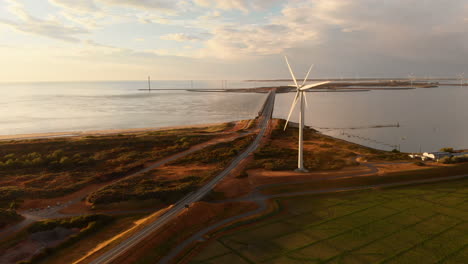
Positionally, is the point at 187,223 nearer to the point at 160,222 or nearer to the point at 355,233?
the point at 160,222

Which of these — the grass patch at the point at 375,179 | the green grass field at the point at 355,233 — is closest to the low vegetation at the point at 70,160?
the grass patch at the point at 375,179

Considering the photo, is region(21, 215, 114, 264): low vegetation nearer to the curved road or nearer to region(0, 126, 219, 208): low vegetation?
region(0, 126, 219, 208): low vegetation

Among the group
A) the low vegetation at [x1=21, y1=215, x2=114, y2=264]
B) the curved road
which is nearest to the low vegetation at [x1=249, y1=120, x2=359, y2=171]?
the curved road

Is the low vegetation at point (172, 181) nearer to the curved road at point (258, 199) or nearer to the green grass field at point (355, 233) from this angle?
the curved road at point (258, 199)

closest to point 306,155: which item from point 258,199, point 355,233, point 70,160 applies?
point 258,199

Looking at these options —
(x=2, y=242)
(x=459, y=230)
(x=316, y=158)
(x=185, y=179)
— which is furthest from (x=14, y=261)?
(x=316, y=158)

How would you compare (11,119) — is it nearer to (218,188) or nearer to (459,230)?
(218,188)
